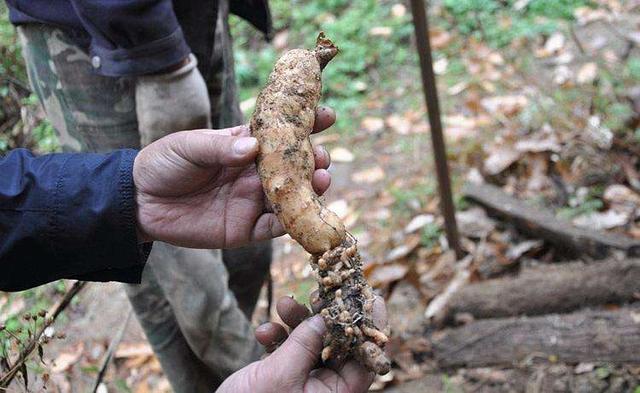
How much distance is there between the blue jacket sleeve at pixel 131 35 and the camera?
1.93 meters

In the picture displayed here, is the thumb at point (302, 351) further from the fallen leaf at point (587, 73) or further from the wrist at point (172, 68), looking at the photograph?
the fallen leaf at point (587, 73)

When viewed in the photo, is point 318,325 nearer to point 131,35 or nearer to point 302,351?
point 302,351

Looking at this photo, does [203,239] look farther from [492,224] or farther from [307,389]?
[492,224]

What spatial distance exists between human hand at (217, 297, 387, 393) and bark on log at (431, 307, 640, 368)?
1.31m

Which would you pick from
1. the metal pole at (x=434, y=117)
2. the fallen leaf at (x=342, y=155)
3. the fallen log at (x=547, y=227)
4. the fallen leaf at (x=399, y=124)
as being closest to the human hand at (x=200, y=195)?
the metal pole at (x=434, y=117)

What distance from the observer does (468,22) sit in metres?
5.51

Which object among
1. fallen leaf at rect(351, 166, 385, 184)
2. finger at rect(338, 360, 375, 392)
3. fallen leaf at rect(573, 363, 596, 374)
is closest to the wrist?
finger at rect(338, 360, 375, 392)

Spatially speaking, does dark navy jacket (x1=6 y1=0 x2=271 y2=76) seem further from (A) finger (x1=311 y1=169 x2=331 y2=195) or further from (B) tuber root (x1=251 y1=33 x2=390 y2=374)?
(A) finger (x1=311 y1=169 x2=331 y2=195)

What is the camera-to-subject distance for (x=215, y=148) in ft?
5.31

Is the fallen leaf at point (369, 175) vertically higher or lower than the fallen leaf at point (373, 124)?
lower

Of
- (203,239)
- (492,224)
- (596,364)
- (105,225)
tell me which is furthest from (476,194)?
(105,225)

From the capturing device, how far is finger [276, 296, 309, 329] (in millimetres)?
1697

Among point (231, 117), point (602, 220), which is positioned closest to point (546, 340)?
point (602, 220)

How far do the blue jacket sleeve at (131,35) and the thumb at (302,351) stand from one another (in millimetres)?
942
